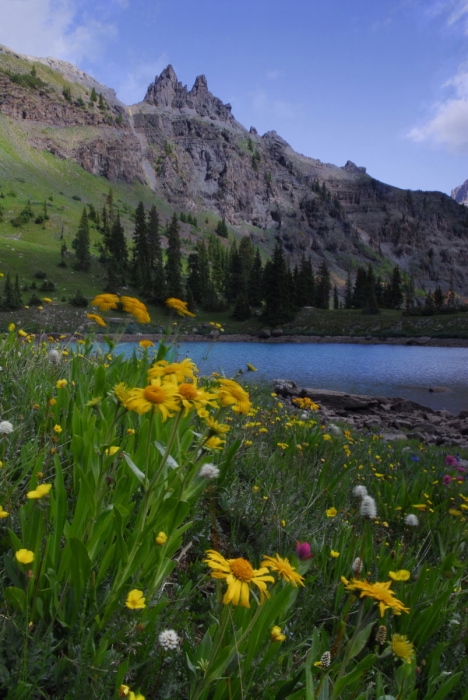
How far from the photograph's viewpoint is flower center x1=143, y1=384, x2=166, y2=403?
1.18 meters

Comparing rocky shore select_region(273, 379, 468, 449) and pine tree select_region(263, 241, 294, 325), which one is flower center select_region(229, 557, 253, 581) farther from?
pine tree select_region(263, 241, 294, 325)

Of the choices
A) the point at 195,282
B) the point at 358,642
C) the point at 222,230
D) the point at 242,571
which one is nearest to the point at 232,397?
the point at 242,571

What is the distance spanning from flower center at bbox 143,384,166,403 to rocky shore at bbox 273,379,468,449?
26.6 feet

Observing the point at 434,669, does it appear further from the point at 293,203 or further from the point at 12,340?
the point at 293,203

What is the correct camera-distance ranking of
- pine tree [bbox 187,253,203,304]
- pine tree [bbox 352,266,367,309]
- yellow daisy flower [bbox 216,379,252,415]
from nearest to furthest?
yellow daisy flower [bbox 216,379,252,415] → pine tree [bbox 187,253,203,304] → pine tree [bbox 352,266,367,309]

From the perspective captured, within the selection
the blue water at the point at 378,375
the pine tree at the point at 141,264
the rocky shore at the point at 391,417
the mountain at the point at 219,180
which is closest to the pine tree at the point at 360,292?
the pine tree at the point at 141,264

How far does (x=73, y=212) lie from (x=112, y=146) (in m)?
55.5

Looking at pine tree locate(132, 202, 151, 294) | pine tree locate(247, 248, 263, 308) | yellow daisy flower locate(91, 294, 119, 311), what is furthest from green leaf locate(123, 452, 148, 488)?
pine tree locate(247, 248, 263, 308)

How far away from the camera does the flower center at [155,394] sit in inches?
46.4

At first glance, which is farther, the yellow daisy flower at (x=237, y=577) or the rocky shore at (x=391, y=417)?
the rocky shore at (x=391, y=417)

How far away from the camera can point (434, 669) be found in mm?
1541

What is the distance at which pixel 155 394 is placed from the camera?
119cm

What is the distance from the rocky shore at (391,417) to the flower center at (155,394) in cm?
811

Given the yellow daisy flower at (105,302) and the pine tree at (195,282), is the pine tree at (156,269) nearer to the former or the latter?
the pine tree at (195,282)
